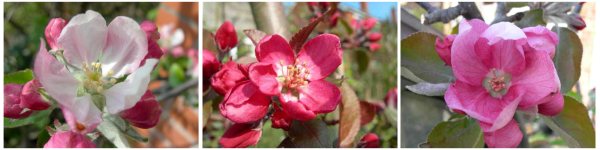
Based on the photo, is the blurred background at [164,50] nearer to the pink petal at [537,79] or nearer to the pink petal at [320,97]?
the pink petal at [320,97]

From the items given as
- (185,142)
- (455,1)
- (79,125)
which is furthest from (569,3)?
(185,142)

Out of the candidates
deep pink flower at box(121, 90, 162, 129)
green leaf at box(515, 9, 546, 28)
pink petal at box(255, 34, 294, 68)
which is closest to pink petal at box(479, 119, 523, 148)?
green leaf at box(515, 9, 546, 28)

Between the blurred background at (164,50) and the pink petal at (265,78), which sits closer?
the pink petal at (265,78)

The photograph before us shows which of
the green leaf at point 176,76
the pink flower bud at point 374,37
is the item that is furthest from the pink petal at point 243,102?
the green leaf at point 176,76

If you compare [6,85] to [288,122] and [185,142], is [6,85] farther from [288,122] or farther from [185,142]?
[185,142]

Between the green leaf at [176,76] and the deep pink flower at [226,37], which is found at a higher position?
the deep pink flower at [226,37]

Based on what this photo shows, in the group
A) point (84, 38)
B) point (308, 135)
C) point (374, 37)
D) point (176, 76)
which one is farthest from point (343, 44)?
point (176, 76)

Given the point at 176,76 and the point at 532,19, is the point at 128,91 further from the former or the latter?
the point at 176,76
